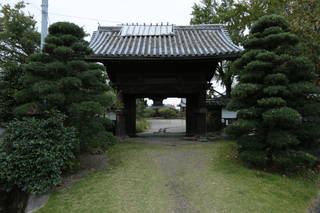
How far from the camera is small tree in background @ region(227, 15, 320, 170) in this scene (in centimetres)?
399

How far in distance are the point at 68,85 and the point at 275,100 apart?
4380mm

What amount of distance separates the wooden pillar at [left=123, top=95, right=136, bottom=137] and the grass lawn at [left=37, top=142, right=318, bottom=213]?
3.39m

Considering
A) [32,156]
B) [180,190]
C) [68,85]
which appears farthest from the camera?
[68,85]

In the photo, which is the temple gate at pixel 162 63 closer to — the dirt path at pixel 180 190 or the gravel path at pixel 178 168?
the gravel path at pixel 178 168

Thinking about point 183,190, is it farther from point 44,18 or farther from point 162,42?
point 162,42

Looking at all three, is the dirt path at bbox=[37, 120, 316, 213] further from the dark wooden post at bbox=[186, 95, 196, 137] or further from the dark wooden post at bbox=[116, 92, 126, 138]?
the dark wooden post at bbox=[186, 95, 196, 137]

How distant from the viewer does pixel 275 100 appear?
393cm

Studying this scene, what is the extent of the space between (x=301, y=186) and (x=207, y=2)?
Answer: 16507 millimetres

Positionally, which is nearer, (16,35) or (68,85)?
(68,85)

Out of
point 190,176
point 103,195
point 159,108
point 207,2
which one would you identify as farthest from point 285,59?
point 159,108

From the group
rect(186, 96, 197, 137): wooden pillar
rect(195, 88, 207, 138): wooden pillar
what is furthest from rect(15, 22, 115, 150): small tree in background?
rect(186, 96, 197, 137): wooden pillar

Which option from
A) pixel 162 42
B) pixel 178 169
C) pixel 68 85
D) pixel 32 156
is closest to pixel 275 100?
pixel 178 169

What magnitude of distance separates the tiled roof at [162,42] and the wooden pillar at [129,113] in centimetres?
223

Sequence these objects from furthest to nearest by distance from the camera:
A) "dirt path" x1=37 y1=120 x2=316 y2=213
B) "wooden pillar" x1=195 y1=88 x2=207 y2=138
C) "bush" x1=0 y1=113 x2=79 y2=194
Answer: "wooden pillar" x1=195 y1=88 x2=207 y2=138 → "bush" x1=0 y1=113 x2=79 y2=194 → "dirt path" x1=37 y1=120 x2=316 y2=213
